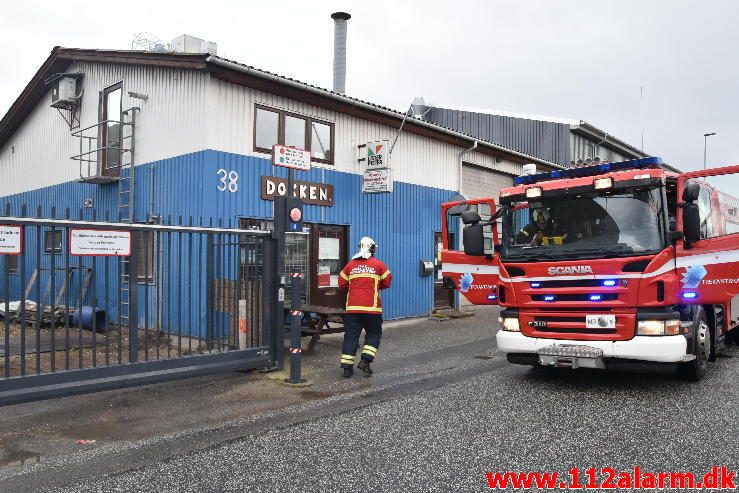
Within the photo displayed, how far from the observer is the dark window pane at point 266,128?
1130 centimetres

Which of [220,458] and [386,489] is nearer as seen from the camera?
[386,489]

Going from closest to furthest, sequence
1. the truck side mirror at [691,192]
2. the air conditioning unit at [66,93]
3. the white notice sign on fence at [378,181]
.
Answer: the truck side mirror at [691,192]
the white notice sign on fence at [378,181]
the air conditioning unit at [66,93]

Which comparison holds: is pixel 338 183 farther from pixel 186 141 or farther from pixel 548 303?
pixel 548 303

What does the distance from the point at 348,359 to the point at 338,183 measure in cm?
576

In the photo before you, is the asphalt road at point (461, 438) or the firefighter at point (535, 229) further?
the firefighter at point (535, 229)

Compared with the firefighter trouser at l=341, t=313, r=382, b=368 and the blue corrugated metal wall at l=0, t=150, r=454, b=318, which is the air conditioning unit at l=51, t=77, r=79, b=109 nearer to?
the blue corrugated metal wall at l=0, t=150, r=454, b=318

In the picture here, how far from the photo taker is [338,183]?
498 inches

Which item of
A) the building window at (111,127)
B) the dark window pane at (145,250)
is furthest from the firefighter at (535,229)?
the building window at (111,127)

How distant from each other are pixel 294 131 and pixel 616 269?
7459 millimetres

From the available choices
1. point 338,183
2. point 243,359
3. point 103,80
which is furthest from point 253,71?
point 243,359

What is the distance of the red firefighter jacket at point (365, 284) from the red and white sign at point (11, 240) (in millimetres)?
3885

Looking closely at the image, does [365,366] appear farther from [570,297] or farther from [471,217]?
[570,297]

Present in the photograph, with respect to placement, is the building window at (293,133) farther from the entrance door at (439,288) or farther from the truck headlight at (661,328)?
the truck headlight at (661,328)

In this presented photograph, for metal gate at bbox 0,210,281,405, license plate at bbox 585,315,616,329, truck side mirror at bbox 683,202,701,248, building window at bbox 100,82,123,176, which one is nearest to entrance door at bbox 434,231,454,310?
metal gate at bbox 0,210,281,405
